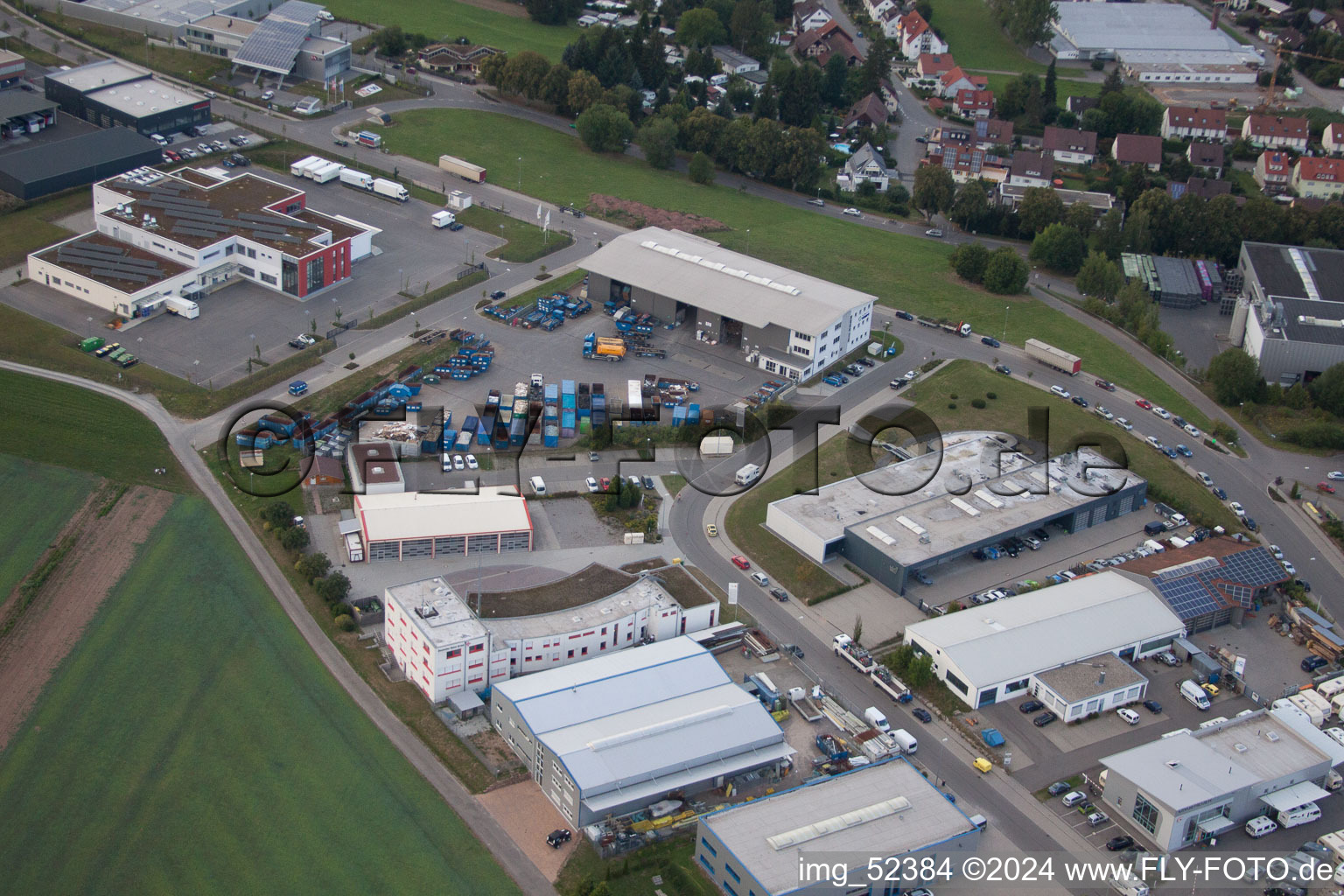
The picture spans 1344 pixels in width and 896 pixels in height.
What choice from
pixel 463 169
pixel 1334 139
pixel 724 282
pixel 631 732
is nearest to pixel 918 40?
pixel 1334 139

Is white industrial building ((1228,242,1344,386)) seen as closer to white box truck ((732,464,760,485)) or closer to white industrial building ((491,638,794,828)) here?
white box truck ((732,464,760,485))

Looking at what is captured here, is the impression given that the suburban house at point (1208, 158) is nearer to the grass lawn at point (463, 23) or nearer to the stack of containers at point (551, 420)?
the grass lawn at point (463, 23)

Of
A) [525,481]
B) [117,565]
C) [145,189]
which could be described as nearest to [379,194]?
[145,189]

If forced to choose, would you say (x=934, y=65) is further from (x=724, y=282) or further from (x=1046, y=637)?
(x=1046, y=637)

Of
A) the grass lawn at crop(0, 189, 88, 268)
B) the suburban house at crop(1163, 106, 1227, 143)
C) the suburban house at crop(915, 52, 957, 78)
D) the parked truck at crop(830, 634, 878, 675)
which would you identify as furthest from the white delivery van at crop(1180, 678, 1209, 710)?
the suburban house at crop(915, 52, 957, 78)

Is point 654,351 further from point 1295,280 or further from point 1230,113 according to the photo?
point 1230,113
